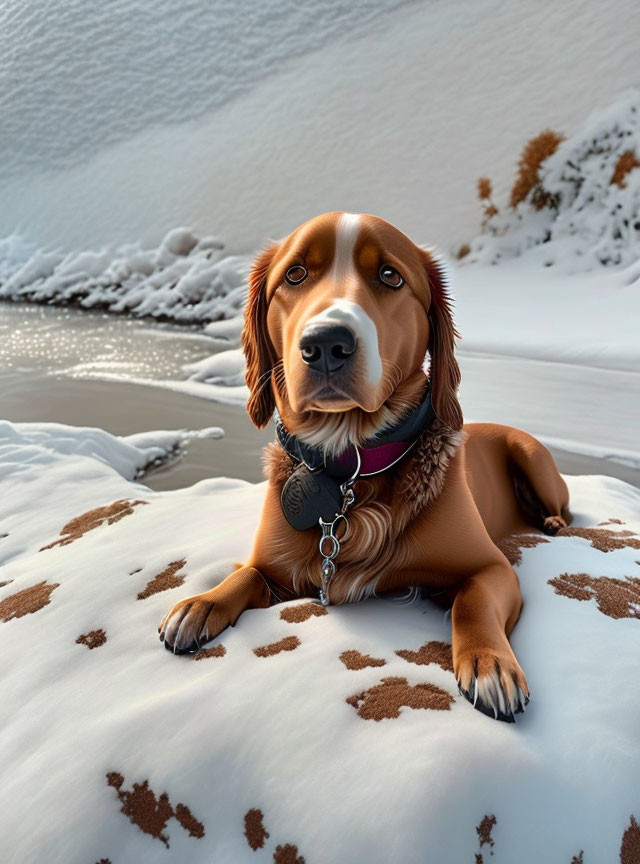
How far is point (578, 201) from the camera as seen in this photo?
685cm

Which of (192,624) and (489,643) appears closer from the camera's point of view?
(489,643)

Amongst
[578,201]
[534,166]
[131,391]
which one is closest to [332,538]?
[131,391]

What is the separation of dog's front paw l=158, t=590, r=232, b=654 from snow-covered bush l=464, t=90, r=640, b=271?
6.17 metres

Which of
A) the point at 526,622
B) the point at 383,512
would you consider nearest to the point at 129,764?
the point at 383,512

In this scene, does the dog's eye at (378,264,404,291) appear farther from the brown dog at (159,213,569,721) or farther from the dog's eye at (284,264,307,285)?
the dog's eye at (284,264,307,285)

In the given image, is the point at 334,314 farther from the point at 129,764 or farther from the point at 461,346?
the point at 461,346

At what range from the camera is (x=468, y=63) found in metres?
9.59

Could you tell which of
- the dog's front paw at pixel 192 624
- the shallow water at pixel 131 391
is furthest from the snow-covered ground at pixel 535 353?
the dog's front paw at pixel 192 624

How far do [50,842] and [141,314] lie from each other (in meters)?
8.60

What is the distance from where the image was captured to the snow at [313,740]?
94 cm

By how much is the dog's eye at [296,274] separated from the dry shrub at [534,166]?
6543 mm

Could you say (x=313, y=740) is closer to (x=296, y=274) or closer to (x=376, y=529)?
(x=376, y=529)

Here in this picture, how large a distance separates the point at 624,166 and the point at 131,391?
5.54 meters

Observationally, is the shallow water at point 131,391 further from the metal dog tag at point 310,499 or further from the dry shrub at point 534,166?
the dry shrub at point 534,166
